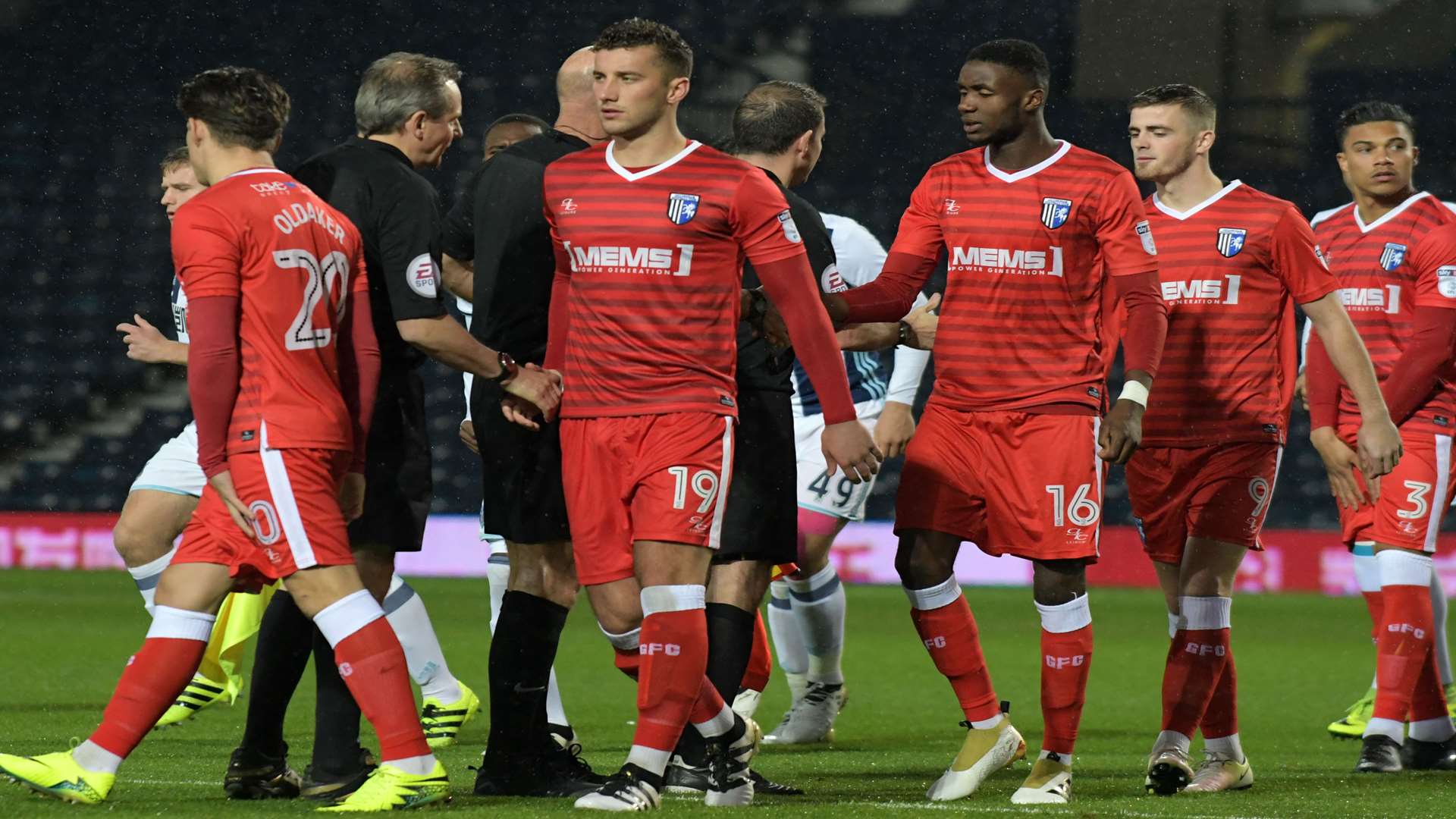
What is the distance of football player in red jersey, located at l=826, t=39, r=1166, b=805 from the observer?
4555 millimetres

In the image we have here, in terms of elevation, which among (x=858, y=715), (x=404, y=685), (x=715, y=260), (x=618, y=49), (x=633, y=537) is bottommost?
(x=858, y=715)

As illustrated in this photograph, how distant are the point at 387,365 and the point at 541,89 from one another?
14.0 metres

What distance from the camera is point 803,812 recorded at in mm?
4090

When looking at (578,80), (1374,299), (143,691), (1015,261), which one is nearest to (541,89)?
(1374,299)

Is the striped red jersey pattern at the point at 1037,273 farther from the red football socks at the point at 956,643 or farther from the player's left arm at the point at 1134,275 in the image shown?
the red football socks at the point at 956,643

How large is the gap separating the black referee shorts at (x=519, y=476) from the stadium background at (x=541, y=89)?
12.4m

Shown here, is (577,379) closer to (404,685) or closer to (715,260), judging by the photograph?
(715,260)

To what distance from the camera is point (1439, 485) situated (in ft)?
18.8

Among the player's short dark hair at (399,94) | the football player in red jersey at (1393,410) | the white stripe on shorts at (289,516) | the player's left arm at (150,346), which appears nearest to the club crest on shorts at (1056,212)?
the football player in red jersey at (1393,410)

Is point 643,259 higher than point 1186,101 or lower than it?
lower

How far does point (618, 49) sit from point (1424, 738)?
137 inches

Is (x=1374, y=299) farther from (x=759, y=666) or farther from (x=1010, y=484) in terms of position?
(x=759, y=666)

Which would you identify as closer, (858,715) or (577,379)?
(577,379)

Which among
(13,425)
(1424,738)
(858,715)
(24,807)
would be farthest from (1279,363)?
(13,425)
